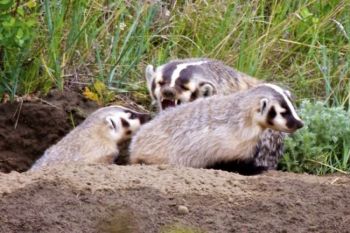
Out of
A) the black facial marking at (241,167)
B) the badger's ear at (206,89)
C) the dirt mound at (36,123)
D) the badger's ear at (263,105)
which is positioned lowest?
the dirt mound at (36,123)

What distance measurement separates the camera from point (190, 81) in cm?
599

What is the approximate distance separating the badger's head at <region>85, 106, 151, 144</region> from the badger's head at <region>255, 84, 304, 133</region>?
80 centimetres

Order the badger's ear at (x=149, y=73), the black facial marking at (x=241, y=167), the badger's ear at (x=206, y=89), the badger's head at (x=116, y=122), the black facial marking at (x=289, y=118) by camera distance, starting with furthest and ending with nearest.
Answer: the badger's ear at (x=149, y=73)
the badger's ear at (x=206, y=89)
the badger's head at (x=116, y=122)
the black facial marking at (x=241, y=167)
the black facial marking at (x=289, y=118)

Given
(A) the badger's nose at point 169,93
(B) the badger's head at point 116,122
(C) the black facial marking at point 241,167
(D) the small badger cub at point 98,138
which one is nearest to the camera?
(C) the black facial marking at point 241,167

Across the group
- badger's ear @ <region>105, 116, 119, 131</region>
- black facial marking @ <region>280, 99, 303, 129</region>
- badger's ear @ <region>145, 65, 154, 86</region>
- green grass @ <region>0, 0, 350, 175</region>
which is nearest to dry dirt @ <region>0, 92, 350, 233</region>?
black facial marking @ <region>280, 99, 303, 129</region>

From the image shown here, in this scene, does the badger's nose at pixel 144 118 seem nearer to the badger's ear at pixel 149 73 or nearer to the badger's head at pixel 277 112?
the badger's ear at pixel 149 73

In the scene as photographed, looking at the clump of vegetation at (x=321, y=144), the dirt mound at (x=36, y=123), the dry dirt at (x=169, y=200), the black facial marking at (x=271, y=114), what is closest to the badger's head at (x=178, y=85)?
the dirt mound at (x=36, y=123)

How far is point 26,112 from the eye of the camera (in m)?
6.22

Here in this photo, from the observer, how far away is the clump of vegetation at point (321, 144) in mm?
5590

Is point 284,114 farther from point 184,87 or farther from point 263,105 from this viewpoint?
point 184,87

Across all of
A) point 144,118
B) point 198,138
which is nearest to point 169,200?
point 198,138

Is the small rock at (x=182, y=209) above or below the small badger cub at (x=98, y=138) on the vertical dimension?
above

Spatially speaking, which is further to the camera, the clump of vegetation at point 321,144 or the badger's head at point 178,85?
the badger's head at point 178,85

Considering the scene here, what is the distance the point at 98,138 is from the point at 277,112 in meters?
1.04
